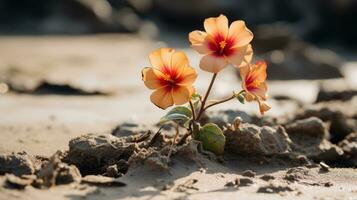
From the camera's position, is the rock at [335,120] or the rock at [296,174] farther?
the rock at [335,120]

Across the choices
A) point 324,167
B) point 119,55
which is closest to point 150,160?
point 324,167

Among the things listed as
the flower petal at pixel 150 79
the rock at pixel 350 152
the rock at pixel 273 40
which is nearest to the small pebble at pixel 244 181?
the flower petal at pixel 150 79

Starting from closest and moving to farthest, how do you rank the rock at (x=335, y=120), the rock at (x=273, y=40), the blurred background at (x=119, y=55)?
the rock at (x=335, y=120) < the blurred background at (x=119, y=55) < the rock at (x=273, y=40)

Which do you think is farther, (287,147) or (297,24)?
(297,24)

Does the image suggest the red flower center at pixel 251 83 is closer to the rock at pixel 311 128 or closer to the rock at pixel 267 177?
the rock at pixel 267 177

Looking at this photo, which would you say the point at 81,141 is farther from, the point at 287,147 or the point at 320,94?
the point at 320,94

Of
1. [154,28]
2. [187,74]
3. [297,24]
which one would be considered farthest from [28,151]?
[297,24]
